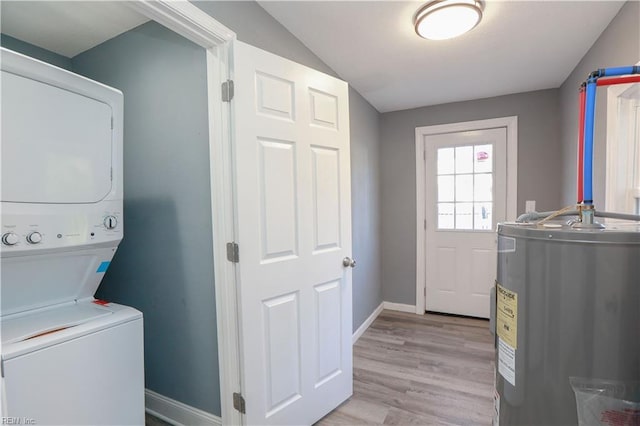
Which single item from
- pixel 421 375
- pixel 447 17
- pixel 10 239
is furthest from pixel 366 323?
pixel 10 239

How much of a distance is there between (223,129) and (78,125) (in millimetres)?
608

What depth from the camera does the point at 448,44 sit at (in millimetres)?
1995

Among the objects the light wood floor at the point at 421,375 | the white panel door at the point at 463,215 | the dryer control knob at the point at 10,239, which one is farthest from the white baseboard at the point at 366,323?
the dryer control knob at the point at 10,239

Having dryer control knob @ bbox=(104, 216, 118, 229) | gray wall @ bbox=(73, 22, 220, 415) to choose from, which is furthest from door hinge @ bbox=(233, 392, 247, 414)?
dryer control knob @ bbox=(104, 216, 118, 229)

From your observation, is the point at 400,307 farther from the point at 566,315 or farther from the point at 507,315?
the point at 566,315

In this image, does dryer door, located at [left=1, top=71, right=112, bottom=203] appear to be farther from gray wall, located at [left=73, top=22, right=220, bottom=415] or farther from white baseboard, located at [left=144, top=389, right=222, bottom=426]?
white baseboard, located at [left=144, top=389, right=222, bottom=426]

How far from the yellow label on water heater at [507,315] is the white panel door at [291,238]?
1.01 metres

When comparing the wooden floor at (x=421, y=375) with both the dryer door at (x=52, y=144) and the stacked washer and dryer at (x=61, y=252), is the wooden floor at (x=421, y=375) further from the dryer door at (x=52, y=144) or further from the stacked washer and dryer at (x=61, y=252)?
the dryer door at (x=52, y=144)

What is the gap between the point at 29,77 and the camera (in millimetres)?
1133

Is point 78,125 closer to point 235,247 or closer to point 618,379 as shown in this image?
point 235,247

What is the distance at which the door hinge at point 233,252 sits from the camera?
4.62 feet

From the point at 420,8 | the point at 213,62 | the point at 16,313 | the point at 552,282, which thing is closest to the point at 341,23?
the point at 420,8

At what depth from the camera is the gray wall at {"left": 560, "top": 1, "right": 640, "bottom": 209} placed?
1.51 metres

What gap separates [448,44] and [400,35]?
0.38m
